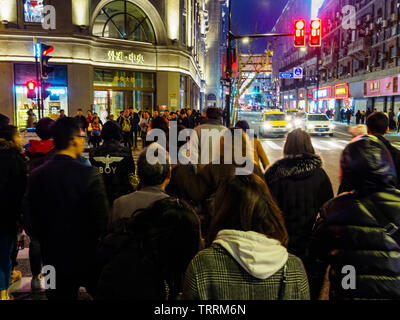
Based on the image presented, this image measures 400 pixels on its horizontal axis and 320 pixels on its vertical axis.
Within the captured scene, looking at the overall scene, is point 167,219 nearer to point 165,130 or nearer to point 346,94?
point 165,130

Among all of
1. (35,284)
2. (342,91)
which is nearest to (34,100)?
(35,284)

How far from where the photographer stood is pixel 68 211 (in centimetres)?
308

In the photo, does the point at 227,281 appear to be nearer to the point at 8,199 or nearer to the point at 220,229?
the point at 220,229

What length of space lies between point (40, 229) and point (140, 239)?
1.33m

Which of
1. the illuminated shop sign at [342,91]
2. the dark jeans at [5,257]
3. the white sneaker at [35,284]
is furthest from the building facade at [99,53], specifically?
the illuminated shop sign at [342,91]

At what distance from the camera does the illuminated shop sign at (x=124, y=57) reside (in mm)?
27542

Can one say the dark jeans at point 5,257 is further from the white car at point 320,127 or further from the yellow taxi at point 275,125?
the white car at point 320,127

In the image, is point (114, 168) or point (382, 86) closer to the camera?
point (114, 168)

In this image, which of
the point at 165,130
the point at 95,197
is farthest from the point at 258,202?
the point at 165,130

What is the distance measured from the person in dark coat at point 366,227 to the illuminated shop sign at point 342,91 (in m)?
54.5

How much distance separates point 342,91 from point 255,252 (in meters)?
57.5

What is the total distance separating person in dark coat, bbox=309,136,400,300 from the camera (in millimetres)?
2498

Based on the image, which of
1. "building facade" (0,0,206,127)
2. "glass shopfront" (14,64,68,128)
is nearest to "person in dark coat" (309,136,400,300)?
"building facade" (0,0,206,127)

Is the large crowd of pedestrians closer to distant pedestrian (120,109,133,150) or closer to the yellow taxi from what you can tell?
distant pedestrian (120,109,133,150)
